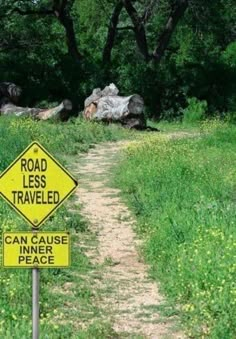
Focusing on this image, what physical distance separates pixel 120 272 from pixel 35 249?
12.0 feet

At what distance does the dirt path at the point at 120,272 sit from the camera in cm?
674

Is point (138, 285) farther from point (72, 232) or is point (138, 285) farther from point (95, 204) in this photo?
point (95, 204)

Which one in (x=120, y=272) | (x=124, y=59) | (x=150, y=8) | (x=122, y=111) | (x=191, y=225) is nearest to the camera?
(x=120, y=272)

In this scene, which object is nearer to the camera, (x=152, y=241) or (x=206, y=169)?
(x=152, y=241)

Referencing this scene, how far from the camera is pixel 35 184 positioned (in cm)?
488

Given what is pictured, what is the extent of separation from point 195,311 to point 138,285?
1.47 m

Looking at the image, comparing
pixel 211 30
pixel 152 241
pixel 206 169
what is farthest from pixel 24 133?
pixel 211 30

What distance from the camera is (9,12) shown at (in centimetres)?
3184

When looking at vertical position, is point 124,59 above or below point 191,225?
above

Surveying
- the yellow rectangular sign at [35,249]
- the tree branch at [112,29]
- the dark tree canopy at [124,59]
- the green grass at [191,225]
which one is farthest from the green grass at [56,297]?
the tree branch at [112,29]

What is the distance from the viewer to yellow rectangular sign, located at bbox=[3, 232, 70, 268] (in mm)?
4840

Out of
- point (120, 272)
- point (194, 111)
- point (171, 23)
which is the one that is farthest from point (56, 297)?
point (171, 23)

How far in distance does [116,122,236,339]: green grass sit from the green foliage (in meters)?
10.7

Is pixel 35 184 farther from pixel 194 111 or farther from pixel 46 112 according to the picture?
pixel 194 111
